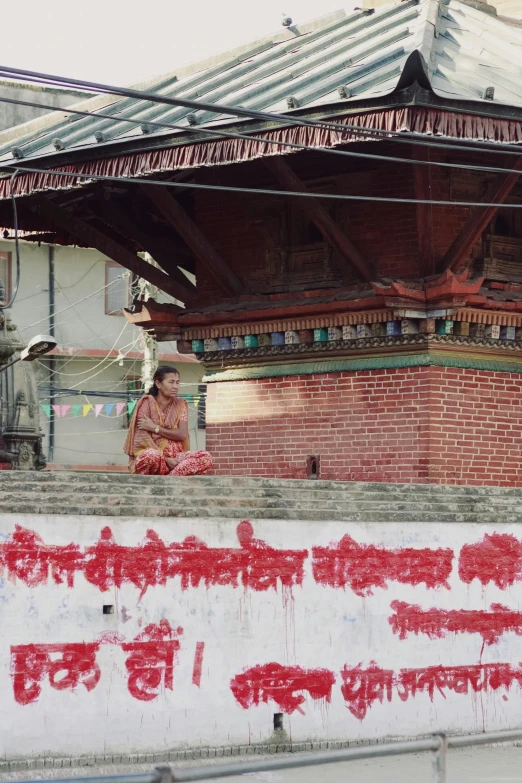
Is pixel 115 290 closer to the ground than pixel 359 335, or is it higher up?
higher up

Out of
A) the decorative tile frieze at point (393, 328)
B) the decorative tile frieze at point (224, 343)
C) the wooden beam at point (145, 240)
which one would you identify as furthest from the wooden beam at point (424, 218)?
the wooden beam at point (145, 240)

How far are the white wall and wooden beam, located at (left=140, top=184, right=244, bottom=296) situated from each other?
559 centimetres

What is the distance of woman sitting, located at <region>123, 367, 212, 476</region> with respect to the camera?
13.4 m

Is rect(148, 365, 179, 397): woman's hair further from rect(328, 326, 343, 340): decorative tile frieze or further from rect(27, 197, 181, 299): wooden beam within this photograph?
rect(27, 197, 181, 299): wooden beam

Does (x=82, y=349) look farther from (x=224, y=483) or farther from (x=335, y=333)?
(x=224, y=483)

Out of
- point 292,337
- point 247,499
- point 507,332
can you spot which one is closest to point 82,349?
point 292,337

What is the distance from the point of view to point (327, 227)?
1540 centimetres

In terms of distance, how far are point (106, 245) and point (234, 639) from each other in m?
8.22

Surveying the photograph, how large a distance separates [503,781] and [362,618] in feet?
6.08

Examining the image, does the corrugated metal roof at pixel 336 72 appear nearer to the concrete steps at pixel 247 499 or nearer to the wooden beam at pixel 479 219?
the wooden beam at pixel 479 219

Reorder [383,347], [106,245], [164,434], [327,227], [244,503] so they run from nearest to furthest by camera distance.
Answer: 1. [244,503]
2. [164,434]
3. [327,227]
4. [383,347]
5. [106,245]

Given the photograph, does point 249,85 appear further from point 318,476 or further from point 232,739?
point 232,739

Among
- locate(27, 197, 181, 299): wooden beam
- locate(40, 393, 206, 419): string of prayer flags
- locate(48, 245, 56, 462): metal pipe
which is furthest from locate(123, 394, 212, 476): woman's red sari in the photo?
locate(48, 245, 56, 462): metal pipe

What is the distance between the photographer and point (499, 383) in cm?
1609
